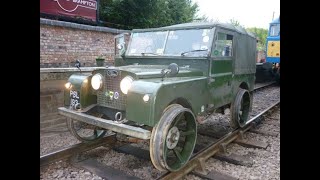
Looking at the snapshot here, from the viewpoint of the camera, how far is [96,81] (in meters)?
4.21

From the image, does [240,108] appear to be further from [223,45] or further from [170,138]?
[170,138]

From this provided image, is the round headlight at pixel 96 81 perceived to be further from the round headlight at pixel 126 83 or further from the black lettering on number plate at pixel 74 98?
the round headlight at pixel 126 83

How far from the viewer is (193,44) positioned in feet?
15.8

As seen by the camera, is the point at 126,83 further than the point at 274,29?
No

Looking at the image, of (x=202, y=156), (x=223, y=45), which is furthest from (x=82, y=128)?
(x=223, y=45)

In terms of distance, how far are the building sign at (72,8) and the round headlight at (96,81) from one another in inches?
193

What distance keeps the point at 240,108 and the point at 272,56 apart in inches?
393

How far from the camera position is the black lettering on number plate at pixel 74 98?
4.33 m

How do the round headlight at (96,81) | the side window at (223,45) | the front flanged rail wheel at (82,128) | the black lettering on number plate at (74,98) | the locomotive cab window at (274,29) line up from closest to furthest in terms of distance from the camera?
the round headlight at (96,81)
the black lettering on number plate at (74,98)
the front flanged rail wheel at (82,128)
the side window at (223,45)
the locomotive cab window at (274,29)

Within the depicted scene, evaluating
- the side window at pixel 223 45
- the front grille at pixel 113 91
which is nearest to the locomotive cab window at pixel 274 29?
the side window at pixel 223 45

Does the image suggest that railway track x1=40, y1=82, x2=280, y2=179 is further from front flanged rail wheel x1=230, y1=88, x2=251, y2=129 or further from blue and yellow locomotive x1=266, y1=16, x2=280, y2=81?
blue and yellow locomotive x1=266, y1=16, x2=280, y2=81

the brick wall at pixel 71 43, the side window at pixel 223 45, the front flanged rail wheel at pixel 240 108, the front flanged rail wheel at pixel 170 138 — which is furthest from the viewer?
the brick wall at pixel 71 43
